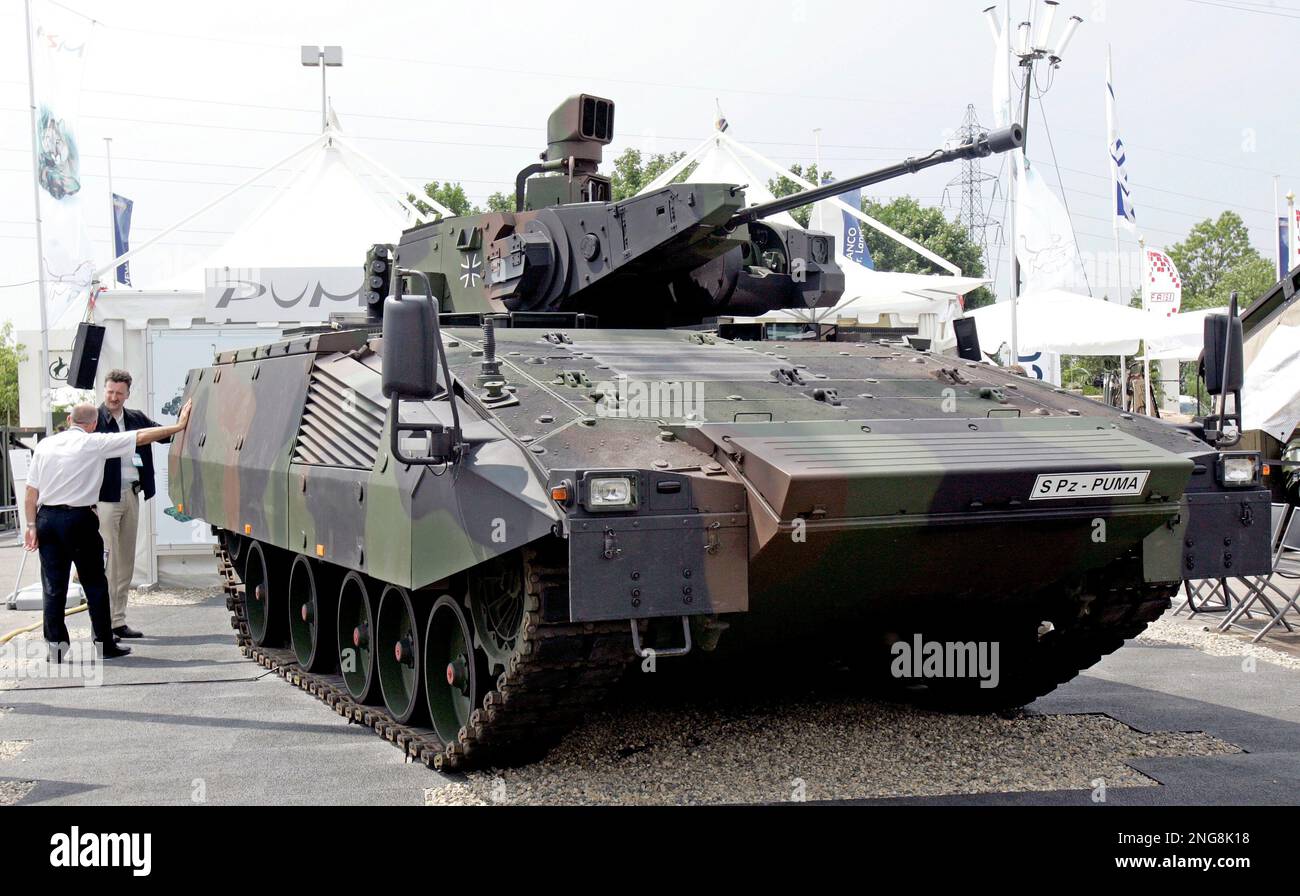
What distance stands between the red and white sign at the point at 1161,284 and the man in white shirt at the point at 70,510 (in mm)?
19268

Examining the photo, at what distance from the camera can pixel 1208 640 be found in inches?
415

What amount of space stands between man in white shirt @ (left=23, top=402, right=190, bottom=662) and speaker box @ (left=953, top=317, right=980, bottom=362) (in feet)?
19.1

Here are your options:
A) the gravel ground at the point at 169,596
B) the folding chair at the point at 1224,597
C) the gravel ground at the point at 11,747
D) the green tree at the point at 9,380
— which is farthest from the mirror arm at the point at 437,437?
the green tree at the point at 9,380

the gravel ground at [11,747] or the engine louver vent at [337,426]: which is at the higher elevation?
the engine louver vent at [337,426]

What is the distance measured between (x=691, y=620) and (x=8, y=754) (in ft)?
13.0

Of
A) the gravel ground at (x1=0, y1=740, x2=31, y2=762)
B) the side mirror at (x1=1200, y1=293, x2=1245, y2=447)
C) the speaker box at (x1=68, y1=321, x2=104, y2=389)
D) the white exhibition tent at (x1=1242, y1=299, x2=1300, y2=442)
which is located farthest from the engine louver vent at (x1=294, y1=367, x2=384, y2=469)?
the white exhibition tent at (x1=1242, y1=299, x2=1300, y2=442)

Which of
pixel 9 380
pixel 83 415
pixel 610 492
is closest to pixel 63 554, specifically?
pixel 83 415

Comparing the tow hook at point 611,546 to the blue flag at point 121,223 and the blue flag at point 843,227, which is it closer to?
the blue flag at point 843,227

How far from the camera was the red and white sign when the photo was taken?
2434 cm

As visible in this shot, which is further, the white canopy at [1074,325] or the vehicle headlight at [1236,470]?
the white canopy at [1074,325]

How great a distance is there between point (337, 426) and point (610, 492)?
2.59 m

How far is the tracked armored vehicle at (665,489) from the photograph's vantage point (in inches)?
213
